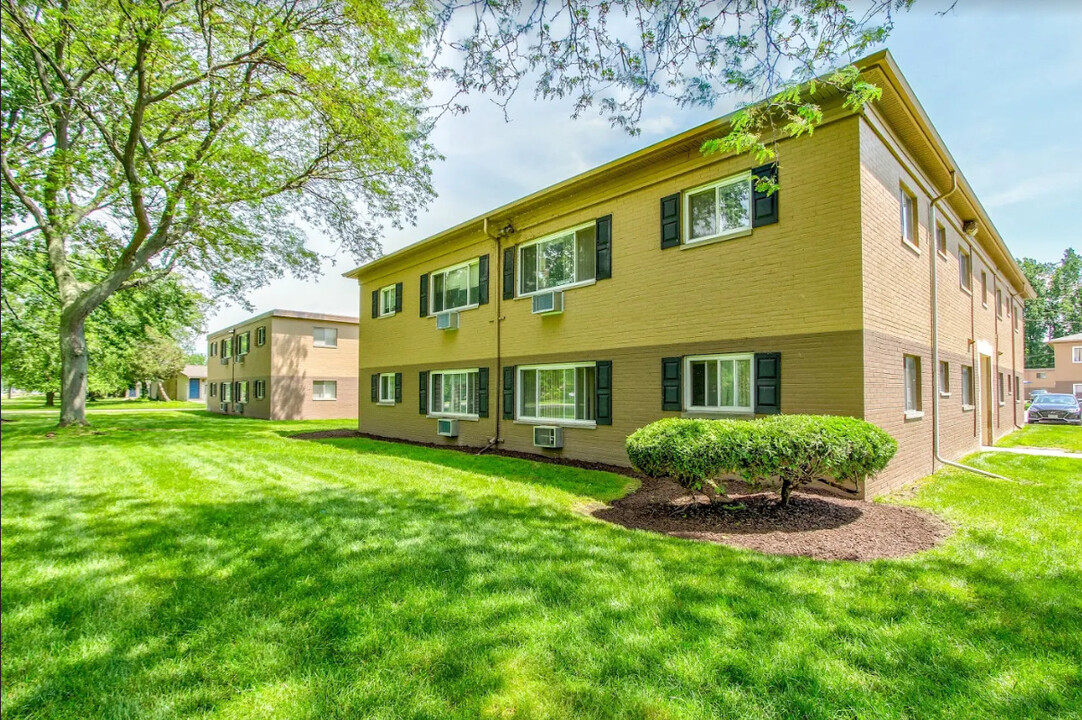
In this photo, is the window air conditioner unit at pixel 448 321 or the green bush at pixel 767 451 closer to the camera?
the green bush at pixel 767 451

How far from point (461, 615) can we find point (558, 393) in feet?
25.6

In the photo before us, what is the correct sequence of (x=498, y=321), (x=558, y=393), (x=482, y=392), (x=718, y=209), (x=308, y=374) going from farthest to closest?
(x=308, y=374) < (x=482, y=392) < (x=498, y=321) < (x=558, y=393) < (x=718, y=209)

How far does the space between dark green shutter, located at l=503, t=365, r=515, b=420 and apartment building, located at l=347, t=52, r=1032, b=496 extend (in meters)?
0.04

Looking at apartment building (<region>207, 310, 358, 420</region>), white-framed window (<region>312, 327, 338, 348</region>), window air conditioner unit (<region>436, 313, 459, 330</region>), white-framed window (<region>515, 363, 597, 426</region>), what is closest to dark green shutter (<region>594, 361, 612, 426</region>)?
white-framed window (<region>515, 363, 597, 426</region>)

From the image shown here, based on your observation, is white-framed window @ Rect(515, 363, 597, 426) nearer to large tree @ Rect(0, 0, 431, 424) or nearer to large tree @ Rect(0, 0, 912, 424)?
large tree @ Rect(0, 0, 912, 424)

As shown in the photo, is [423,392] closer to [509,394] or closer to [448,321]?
[448,321]

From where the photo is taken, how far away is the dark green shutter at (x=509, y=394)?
11.7 meters

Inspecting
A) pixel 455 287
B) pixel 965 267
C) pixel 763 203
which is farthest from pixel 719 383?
pixel 965 267

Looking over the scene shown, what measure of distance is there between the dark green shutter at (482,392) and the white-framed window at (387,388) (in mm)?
4315

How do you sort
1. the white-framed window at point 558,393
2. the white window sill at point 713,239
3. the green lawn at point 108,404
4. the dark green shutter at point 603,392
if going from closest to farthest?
→ 1. the green lawn at point 108,404
2. the white window sill at point 713,239
3. the dark green shutter at point 603,392
4. the white-framed window at point 558,393

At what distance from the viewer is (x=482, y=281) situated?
41.1 feet

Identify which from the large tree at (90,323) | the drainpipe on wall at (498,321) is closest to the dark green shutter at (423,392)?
the drainpipe on wall at (498,321)

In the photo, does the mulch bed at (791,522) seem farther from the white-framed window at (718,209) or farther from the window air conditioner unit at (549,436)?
the white-framed window at (718,209)

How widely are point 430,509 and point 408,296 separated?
1026 centimetres
